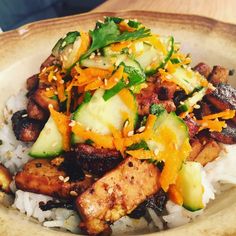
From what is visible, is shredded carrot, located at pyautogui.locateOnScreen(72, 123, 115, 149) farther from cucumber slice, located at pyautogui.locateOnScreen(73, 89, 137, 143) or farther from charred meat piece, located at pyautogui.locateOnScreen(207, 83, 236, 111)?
charred meat piece, located at pyautogui.locateOnScreen(207, 83, 236, 111)

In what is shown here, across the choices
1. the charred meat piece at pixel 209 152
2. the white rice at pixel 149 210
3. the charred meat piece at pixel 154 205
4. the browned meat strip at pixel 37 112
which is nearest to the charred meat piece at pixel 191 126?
the charred meat piece at pixel 209 152

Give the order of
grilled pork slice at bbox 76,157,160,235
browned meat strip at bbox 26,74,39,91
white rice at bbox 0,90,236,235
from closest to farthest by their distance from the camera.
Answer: grilled pork slice at bbox 76,157,160,235, white rice at bbox 0,90,236,235, browned meat strip at bbox 26,74,39,91

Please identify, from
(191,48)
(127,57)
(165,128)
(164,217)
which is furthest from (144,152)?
(191,48)

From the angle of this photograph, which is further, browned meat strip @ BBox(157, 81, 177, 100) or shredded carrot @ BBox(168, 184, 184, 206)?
browned meat strip @ BBox(157, 81, 177, 100)

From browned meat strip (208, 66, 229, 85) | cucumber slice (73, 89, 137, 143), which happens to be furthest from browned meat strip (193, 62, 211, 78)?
cucumber slice (73, 89, 137, 143)

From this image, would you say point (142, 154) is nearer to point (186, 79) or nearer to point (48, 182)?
point (48, 182)

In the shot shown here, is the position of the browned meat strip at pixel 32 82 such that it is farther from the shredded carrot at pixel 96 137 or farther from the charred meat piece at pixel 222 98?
the charred meat piece at pixel 222 98
